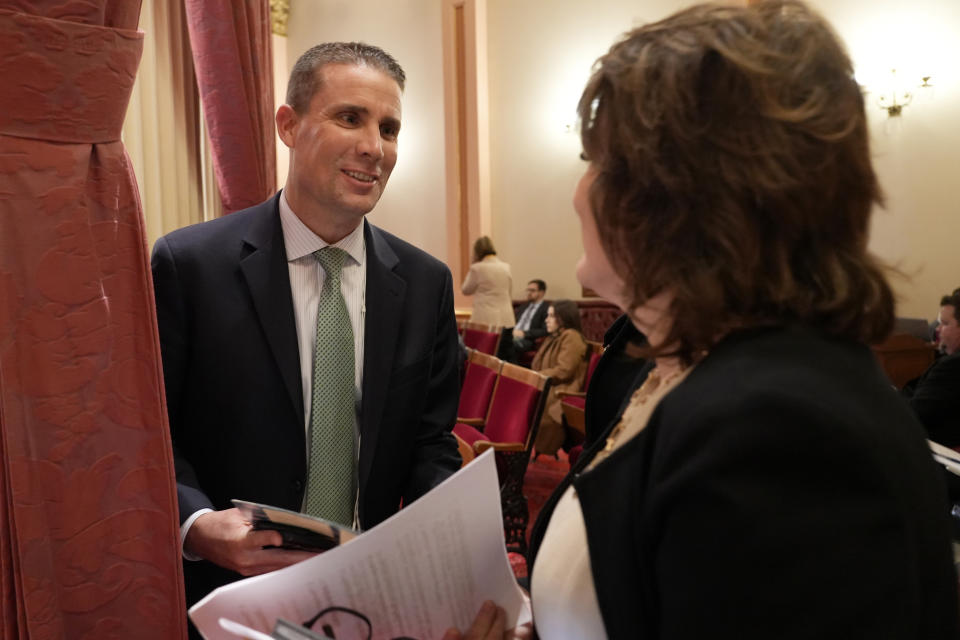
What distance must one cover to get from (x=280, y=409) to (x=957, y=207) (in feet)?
21.9

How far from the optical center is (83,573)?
1003 mm

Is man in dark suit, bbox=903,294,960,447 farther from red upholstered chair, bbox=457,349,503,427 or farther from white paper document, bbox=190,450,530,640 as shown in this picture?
white paper document, bbox=190,450,530,640

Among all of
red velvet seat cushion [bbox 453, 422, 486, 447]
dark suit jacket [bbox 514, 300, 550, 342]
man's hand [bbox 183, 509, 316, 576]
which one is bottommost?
dark suit jacket [bbox 514, 300, 550, 342]

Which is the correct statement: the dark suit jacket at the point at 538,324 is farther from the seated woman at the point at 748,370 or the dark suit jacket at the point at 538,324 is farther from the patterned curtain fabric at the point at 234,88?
the seated woman at the point at 748,370

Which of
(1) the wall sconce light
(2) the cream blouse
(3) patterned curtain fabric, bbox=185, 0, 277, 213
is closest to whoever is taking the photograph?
(2) the cream blouse

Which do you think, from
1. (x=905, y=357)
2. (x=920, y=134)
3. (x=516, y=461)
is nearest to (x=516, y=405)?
(x=516, y=461)

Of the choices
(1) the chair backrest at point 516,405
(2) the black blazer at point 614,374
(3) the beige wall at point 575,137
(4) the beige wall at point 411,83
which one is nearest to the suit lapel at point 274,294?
(2) the black blazer at point 614,374

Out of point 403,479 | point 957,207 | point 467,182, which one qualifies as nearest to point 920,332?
point 957,207

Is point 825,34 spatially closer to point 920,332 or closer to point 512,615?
point 512,615

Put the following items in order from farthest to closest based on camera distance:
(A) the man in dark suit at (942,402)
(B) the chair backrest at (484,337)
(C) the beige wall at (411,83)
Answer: (C) the beige wall at (411,83)
(B) the chair backrest at (484,337)
(A) the man in dark suit at (942,402)

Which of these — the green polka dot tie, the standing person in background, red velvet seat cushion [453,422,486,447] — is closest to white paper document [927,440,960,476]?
the green polka dot tie

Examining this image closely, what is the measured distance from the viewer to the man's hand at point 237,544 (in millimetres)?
1177

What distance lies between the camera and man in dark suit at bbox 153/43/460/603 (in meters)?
1.48

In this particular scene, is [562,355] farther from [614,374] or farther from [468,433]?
[614,374]
